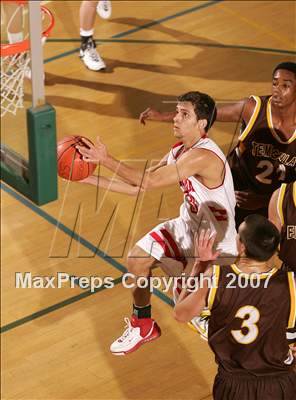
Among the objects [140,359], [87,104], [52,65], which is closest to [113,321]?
[140,359]

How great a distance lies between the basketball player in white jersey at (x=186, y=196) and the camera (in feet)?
15.6

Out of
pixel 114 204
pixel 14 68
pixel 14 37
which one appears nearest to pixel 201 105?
pixel 14 68

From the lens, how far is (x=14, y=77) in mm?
6020

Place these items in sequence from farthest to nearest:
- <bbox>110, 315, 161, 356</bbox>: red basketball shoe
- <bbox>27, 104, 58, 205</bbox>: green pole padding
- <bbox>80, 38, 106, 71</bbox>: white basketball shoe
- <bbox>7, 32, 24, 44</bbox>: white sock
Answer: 1. <bbox>80, 38, 106, 71</bbox>: white basketball shoe
2. <bbox>7, 32, 24, 44</bbox>: white sock
3. <bbox>110, 315, 161, 356</bbox>: red basketball shoe
4. <bbox>27, 104, 58, 205</bbox>: green pole padding

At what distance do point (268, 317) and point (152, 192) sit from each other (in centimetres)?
275

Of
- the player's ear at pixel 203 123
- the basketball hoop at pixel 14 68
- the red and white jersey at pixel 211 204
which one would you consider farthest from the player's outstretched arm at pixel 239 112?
the basketball hoop at pixel 14 68

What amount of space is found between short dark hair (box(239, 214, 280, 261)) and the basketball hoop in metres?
1.97

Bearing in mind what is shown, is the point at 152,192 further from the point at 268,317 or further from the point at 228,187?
the point at 268,317

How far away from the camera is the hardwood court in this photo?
224 inches

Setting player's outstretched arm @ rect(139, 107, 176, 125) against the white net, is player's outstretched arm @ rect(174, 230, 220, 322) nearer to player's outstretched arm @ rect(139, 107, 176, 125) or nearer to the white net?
player's outstretched arm @ rect(139, 107, 176, 125)

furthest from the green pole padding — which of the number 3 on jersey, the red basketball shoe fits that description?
the red basketball shoe

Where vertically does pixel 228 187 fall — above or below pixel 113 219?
above

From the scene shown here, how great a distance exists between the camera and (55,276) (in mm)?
6359

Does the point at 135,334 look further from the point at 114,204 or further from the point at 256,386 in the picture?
the point at 114,204
